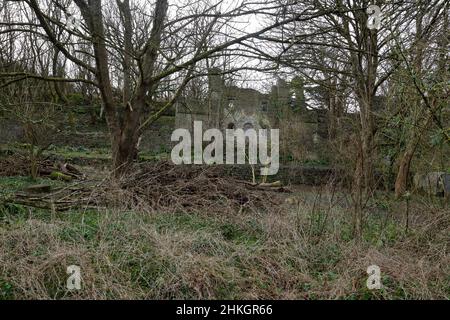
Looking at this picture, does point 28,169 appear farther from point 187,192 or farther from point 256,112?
point 256,112

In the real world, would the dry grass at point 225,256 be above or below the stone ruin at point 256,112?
below

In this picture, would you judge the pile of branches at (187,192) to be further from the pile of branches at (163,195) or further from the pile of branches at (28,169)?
the pile of branches at (28,169)

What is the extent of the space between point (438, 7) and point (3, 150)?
13.7 m

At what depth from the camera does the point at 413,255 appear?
458 centimetres

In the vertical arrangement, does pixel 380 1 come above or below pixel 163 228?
above

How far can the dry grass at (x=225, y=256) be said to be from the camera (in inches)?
144

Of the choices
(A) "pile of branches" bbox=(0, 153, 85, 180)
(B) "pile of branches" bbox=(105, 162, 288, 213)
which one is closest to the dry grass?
(B) "pile of branches" bbox=(105, 162, 288, 213)

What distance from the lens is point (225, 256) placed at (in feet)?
14.0

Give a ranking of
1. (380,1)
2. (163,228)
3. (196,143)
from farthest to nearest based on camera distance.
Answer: (196,143)
(380,1)
(163,228)

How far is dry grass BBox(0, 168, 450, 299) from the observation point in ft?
12.0

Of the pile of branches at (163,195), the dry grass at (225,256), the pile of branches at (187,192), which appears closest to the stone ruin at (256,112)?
the pile of branches at (187,192)
